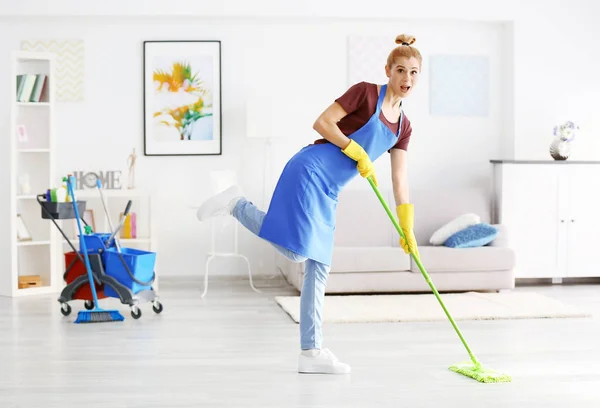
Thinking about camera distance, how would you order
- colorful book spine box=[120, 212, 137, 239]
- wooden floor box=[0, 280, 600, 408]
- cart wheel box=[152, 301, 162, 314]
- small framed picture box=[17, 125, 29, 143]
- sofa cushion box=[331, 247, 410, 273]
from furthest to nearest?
colorful book spine box=[120, 212, 137, 239] → small framed picture box=[17, 125, 29, 143] → sofa cushion box=[331, 247, 410, 273] → cart wheel box=[152, 301, 162, 314] → wooden floor box=[0, 280, 600, 408]

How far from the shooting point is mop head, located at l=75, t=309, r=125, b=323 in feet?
17.2

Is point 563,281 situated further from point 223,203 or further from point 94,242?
point 223,203

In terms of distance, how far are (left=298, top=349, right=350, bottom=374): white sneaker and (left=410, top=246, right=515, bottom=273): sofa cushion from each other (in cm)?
266

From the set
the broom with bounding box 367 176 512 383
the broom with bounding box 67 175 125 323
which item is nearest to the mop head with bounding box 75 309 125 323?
the broom with bounding box 67 175 125 323

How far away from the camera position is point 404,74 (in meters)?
Answer: 3.55

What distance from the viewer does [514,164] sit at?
7.05m

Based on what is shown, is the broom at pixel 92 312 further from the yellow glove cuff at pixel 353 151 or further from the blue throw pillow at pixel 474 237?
the blue throw pillow at pixel 474 237

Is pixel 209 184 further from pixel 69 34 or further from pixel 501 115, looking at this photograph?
pixel 501 115

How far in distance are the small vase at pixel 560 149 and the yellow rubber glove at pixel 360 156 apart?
12.9 ft

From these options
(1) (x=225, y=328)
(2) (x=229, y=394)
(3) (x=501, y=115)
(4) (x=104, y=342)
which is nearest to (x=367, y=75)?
(3) (x=501, y=115)

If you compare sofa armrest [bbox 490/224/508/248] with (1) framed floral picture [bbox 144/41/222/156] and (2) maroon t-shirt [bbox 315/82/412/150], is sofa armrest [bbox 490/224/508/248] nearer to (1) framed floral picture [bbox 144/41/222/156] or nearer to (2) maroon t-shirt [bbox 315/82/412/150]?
(1) framed floral picture [bbox 144/41/222/156]

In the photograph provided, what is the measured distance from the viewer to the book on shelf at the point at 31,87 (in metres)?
6.59

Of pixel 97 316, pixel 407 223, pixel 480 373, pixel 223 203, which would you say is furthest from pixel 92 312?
pixel 480 373

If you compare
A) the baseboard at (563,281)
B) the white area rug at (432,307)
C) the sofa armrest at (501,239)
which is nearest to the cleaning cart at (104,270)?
the white area rug at (432,307)
